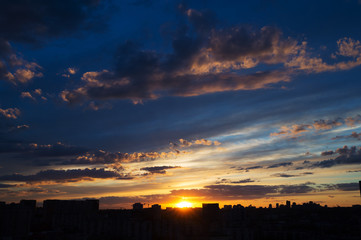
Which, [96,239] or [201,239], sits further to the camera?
[96,239]

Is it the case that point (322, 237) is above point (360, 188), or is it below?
below

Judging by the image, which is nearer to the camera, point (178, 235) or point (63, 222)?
point (178, 235)

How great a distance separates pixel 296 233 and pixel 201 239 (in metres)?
57.6

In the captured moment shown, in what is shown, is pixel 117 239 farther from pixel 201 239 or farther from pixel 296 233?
pixel 296 233

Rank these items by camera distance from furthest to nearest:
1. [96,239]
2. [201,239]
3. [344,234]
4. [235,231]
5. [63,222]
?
[63,222] < [344,234] < [96,239] < [235,231] < [201,239]

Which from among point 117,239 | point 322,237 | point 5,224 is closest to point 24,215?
point 5,224

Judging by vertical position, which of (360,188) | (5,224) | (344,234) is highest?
(360,188)

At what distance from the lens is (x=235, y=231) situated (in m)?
133

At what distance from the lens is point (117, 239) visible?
147 meters

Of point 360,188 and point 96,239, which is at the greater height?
point 360,188

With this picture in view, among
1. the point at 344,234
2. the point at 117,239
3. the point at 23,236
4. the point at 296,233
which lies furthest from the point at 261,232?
the point at 23,236

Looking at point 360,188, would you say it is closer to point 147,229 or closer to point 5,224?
point 147,229

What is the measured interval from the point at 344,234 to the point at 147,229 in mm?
102596

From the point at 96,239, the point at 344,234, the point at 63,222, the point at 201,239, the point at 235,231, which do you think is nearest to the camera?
the point at 201,239
